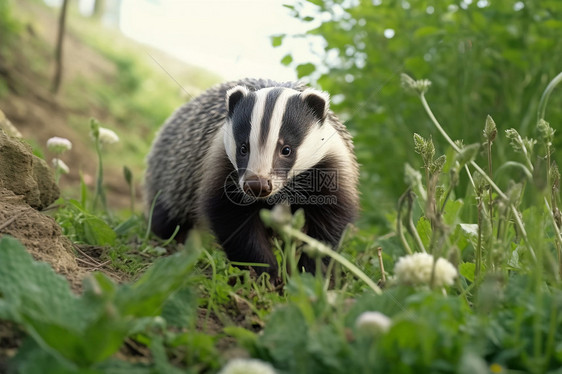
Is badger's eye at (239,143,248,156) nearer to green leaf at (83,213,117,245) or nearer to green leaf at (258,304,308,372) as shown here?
green leaf at (83,213,117,245)

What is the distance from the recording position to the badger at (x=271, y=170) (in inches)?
102

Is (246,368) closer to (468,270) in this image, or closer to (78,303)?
(78,303)

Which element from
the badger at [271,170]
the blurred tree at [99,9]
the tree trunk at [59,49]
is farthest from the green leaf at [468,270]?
the blurred tree at [99,9]

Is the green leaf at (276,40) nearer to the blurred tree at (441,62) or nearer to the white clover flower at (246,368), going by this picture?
the blurred tree at (441,62)

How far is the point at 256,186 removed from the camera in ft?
7.82

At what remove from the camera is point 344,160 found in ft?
9.75

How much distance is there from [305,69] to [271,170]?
4.91ft

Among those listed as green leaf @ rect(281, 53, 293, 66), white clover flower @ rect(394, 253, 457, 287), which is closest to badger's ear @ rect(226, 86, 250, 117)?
green leaf @ rect(281, 53, 293, 66)

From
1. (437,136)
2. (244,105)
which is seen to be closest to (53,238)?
(244,105)

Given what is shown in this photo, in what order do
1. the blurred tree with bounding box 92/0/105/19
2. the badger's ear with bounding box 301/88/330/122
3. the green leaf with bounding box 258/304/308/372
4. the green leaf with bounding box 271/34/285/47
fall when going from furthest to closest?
1. the blurred tree with bounding box 92/0/105/19
2. the green leaf with bounding box 271/34/285/47
3. the badger's ear with bounding box 301/88/330/122
4. the green leaf with bounding box 258/304/308/372

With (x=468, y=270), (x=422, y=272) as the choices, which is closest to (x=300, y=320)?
(x=422, y=272)

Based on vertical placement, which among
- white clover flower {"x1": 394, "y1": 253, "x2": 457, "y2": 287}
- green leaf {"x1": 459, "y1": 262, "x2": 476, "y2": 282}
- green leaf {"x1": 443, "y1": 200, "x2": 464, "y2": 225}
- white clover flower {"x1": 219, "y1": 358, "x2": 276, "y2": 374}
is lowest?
green leaf {"x1": 459, "y1": 262, "x2": 476, "y2": 282}

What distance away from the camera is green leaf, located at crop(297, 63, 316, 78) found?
3.81 metres

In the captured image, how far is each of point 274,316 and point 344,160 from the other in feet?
5.20
